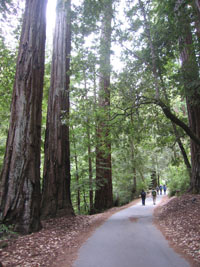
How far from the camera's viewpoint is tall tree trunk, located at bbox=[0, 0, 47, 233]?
6375 mm

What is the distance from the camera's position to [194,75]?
789 cm

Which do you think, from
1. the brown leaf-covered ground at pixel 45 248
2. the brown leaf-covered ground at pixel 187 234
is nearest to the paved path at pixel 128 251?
the brown leaf-covered ground at pixel 187 234

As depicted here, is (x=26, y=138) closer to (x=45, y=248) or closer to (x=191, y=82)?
(x=45, y=248)

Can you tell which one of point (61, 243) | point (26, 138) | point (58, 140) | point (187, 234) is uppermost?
point (58, 140)

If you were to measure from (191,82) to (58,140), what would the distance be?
5750mm

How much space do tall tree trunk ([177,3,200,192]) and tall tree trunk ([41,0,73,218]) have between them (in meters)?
4.72

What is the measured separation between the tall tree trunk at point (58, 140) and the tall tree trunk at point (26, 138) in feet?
6.17

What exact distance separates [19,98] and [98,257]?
5095 mm

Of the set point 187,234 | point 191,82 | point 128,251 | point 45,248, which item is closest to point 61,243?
point 45,248

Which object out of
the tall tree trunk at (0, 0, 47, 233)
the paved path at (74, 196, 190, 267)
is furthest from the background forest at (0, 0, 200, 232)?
the paved path at (74, 196, 190, 267)

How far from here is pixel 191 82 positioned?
7.79 m

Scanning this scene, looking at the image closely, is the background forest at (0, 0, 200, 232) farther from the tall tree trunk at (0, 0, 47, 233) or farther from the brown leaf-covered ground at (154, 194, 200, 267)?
the brown leaf-covered ground at (154, 194, 200, 267)

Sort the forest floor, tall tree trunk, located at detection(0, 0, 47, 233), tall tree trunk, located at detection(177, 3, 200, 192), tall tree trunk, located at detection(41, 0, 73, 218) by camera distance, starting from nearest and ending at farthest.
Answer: the forest floor → tall tree trunk, located at detection(0, 0, 47, 233) → tall tree trunk, located at detection(177, 3, 200, 192) → tall tree trunk, located at detection(41, 0, 73, 218)

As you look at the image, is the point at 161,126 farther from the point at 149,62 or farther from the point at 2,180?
the point at 2,180
